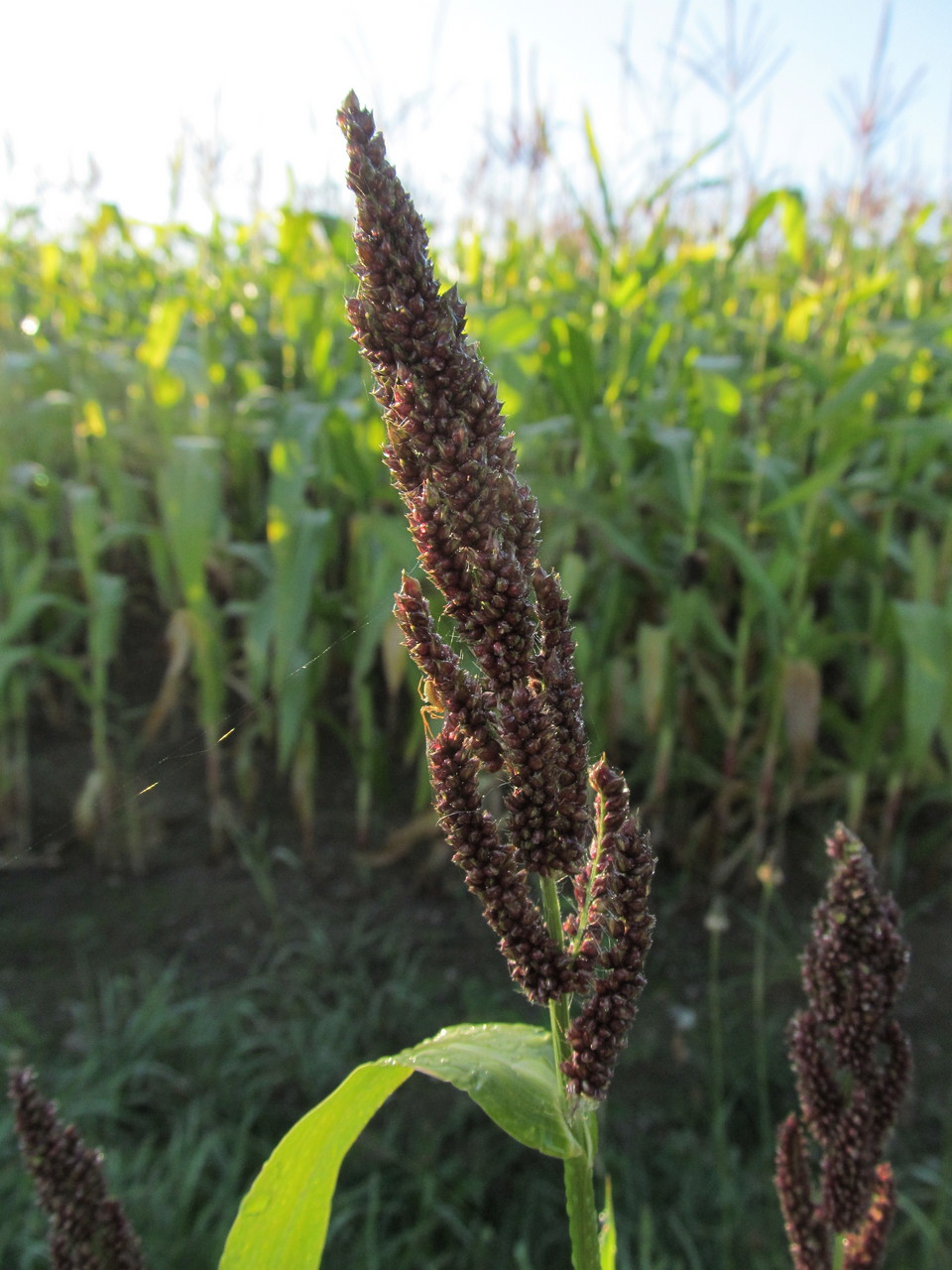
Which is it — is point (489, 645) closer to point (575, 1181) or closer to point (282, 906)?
point (575, 1181)

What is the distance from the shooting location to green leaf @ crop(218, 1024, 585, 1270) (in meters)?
0.60

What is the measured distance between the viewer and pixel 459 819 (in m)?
0.52

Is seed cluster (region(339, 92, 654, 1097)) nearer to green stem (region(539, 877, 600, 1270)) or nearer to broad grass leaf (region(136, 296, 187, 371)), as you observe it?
green stem (region(539, 877, 600, 1270))

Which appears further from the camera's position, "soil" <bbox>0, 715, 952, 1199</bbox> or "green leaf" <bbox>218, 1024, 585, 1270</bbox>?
"soil" <bbox>0, 715, 952, 1199</bbox>

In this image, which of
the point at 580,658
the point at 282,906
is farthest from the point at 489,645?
the point at 282,906

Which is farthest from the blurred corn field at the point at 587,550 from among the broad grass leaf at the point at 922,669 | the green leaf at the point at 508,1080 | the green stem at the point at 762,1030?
the green leaf at the point at 508,1080

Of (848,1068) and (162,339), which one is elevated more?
(162,339)

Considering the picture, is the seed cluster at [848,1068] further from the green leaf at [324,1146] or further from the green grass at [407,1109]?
the green grass at [407,1109]

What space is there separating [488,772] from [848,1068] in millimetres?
460

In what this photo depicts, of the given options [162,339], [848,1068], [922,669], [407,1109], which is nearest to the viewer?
[848,1068]

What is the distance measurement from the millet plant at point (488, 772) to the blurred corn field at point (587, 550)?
64.7 inches

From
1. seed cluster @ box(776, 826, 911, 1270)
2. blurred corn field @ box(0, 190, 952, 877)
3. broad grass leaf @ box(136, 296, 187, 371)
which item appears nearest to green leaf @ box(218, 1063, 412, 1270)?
seed cluster @ box(776, 826, 911, 1270)

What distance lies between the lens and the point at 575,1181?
2.00 ft

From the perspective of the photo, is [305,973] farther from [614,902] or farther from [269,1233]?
[614,902]
